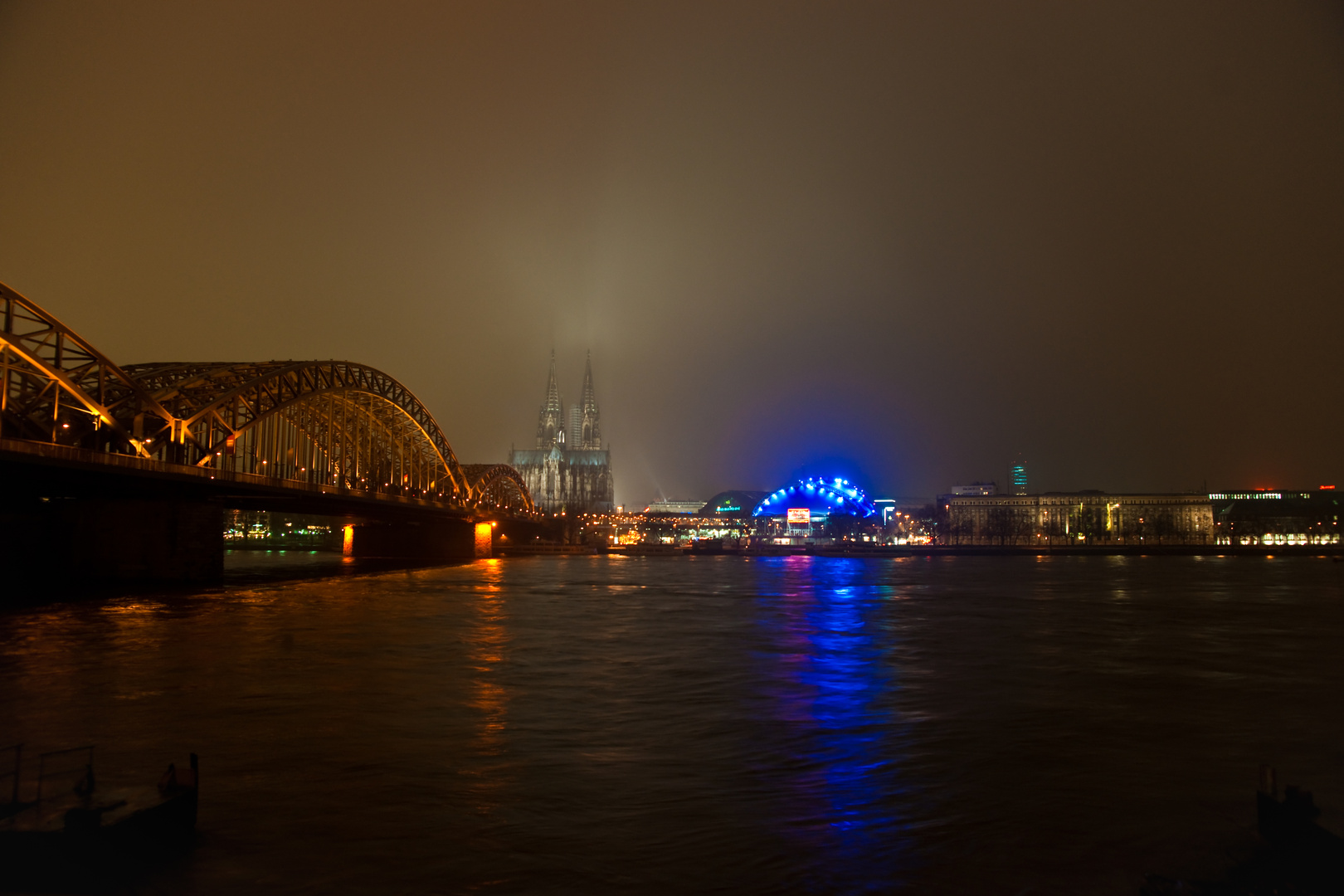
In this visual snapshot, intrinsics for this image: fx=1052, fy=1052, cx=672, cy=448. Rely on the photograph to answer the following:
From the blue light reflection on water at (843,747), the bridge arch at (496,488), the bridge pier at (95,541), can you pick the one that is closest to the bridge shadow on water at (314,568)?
the bridge pier at (95,541)

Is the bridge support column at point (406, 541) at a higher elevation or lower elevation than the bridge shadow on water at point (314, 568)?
higher

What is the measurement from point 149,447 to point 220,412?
→ 25.9 ft

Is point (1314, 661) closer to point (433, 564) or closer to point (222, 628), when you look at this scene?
point (222, 628)

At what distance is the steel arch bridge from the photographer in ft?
160

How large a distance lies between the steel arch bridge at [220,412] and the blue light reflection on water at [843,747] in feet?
107

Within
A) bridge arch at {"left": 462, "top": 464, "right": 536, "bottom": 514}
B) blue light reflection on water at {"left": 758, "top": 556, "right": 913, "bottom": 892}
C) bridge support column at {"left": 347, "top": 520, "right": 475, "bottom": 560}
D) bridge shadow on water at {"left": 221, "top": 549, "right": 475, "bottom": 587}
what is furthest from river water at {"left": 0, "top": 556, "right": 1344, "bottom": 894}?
bridge arch at {"left": 462, "top": 464, "right": 536, "bottom": 514}

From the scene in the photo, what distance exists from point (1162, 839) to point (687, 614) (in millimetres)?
35909

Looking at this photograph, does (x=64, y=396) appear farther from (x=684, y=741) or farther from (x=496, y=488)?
(x=496, y=488)

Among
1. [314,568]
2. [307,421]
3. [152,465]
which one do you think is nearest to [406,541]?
[314,568]

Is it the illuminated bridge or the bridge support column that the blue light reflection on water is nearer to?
the illuminated bridge

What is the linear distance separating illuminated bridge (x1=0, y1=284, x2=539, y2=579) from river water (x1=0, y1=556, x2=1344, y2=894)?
8.45m

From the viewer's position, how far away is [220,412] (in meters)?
62.9

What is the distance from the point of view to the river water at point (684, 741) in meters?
11.8

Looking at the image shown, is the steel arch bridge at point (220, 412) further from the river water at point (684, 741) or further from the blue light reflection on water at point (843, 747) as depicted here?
the blue light reflection on water at point (843, 747)
